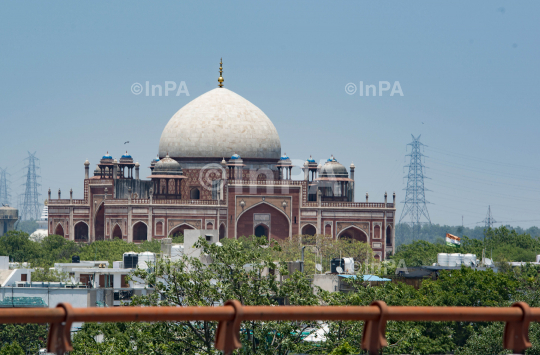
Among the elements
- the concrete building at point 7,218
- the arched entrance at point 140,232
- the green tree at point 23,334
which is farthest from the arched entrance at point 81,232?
the concrete building at point 7,218

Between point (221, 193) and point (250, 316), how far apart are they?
5837cm

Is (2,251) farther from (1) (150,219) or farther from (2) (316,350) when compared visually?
(2) (316,350)

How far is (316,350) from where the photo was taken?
1645cm

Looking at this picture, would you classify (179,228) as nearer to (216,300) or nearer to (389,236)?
(389,236)

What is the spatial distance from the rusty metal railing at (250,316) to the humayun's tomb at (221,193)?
57703mm

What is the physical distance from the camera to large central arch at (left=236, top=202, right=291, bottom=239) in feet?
207

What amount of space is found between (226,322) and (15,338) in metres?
24.4

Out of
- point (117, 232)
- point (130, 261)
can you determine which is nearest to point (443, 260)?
point (130, 261)

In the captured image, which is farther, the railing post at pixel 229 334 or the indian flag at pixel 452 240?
the indian flag at pixel 452 240

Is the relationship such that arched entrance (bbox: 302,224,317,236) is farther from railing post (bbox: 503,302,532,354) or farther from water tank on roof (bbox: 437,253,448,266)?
railing post (bbox: 503,302,532,354)

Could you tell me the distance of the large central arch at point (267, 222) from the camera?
63.1 m

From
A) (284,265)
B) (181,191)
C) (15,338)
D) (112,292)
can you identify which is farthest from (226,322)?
(181,191)

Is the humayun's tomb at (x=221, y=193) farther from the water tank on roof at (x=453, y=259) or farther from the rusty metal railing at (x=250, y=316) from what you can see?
the rusty metal railing at (x=250, y=316)

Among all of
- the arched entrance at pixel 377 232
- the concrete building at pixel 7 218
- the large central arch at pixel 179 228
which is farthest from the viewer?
the concrete building at pixel 7 218
